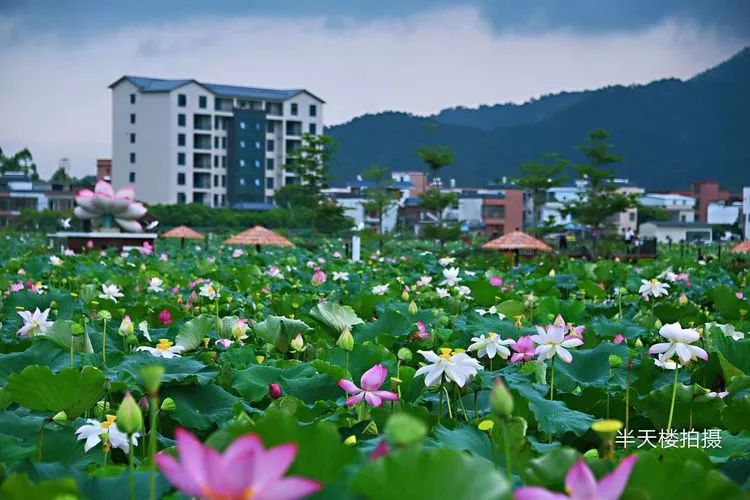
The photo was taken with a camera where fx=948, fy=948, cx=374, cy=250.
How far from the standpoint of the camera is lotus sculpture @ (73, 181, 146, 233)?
452 inches

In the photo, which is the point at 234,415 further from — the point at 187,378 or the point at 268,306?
the point at 268,306

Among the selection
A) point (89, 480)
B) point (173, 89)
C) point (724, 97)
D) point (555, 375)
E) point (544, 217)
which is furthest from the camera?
point (724, 97)

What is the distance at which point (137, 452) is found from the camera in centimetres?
149

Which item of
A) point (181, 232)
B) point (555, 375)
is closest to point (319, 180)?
point (181, 232)

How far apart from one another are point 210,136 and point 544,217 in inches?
830

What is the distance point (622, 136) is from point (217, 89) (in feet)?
257

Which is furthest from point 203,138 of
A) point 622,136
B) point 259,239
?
point 622,136

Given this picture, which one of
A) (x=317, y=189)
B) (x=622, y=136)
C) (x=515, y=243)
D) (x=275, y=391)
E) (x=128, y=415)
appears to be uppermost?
(x=622, y=136)

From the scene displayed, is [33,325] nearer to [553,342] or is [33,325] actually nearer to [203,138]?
[553,342]

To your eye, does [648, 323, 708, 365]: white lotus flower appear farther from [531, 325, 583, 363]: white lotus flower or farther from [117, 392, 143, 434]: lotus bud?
[117, 392, 143, 434]: lotus bud

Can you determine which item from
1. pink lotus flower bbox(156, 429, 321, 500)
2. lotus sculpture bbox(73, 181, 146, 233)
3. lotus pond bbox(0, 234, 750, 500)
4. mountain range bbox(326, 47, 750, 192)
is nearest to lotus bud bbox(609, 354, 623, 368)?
lotus pond bbox(0, 234, 750, 500)

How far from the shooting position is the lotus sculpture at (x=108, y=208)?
1147 cm

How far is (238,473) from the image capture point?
54cm

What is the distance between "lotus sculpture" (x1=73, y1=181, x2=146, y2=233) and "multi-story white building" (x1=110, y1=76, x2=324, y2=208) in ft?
121
